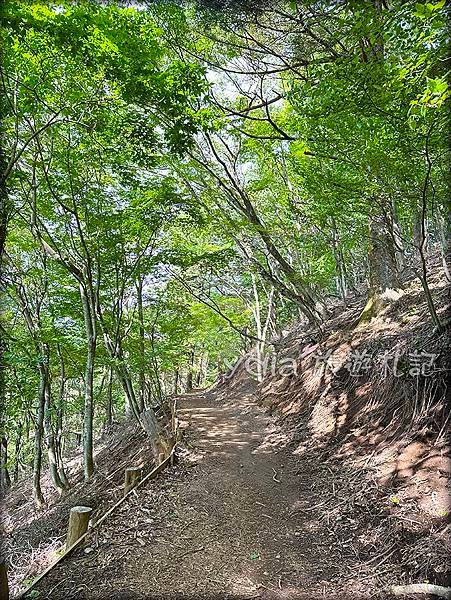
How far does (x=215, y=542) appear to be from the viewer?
4.08m

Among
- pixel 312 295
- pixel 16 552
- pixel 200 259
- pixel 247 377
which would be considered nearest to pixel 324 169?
pixel 200 259

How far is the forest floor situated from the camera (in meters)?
3.28

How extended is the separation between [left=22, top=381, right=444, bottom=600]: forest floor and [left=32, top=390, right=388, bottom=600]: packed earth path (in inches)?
0.4

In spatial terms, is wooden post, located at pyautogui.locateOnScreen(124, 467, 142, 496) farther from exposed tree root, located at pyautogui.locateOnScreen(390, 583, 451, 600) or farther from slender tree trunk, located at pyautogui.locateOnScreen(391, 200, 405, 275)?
slender tree trunk, located at pyautogui.locateOnScreen(391, 200, 405, 275)

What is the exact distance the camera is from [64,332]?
9.99 metres

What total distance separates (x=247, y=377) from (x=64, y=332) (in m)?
8.99

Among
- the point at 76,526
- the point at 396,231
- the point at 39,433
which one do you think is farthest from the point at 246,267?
the point at 76,526

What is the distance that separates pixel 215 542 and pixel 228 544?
0.48 feet

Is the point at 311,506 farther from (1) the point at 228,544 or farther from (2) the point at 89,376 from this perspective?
(2) the point at 89,376

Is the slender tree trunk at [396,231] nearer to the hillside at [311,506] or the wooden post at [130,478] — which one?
the hillside at [311,506]

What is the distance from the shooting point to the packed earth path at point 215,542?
10.9 ft

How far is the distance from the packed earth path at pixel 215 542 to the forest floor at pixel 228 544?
0.04ft

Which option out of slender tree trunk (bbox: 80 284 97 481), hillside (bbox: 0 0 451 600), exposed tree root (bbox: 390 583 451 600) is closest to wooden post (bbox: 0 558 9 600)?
hillside (bbox: 0 0 451 600)

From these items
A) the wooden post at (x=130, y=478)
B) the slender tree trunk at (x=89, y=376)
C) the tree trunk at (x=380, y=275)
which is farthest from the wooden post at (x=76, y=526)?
the tree trunk at (x=380, y=275)
